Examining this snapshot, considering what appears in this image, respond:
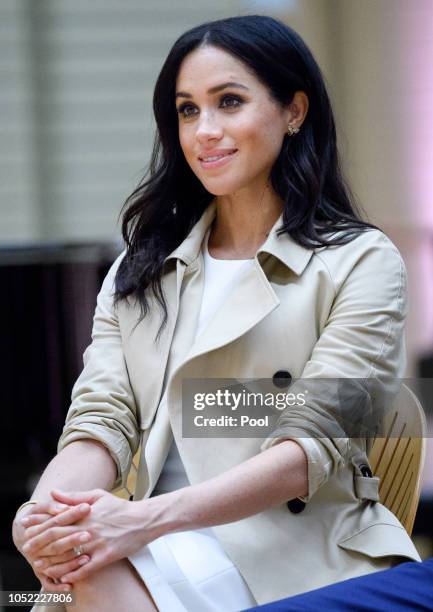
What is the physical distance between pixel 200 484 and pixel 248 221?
27.1 inches

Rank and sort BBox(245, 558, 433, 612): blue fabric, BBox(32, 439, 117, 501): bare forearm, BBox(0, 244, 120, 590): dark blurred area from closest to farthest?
BBox(245, 558, 433, 612): blue fabric → BBox(32, 439, 117, 501): bare forearm → BBox(0, 244, 120, 590): dark blurred area

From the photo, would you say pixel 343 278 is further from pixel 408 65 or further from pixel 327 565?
pixel 408 65

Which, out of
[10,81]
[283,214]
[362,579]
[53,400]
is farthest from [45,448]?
[362,579]

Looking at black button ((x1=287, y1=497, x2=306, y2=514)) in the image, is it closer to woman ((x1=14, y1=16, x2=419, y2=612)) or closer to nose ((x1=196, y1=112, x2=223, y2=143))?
woman ((x1=14, y1=16, x2=419, y2=612))

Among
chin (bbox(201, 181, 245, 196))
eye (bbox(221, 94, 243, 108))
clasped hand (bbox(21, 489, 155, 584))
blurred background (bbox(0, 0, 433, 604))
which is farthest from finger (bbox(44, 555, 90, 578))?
blurred background (bbox(0, 0, 433, 604))

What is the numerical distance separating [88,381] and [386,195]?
334cm

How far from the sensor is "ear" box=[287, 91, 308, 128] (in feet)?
8.52

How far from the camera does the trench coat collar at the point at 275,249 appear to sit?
2.44 metres

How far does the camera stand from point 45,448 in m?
4.60

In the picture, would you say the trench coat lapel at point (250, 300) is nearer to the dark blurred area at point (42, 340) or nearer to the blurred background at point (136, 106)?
the dark blurred area at point (42, 340)

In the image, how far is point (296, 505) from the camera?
91.6 inches

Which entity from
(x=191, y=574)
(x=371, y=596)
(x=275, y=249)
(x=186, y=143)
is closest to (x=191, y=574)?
(x=191, y=574)

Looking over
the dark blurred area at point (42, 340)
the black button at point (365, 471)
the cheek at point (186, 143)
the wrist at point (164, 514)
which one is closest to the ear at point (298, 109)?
the cheek at point (186, 143)

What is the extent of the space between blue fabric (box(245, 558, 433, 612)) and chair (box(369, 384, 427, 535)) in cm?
49
